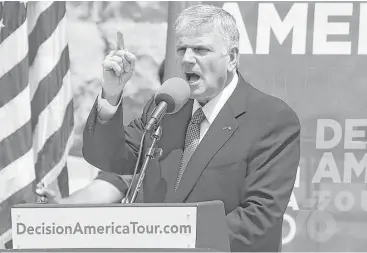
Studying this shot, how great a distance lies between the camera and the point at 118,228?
207 cm

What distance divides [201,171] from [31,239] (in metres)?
0.71

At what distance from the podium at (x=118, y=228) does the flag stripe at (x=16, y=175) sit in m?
2.62

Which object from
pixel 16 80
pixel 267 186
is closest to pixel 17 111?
pixel 16 80

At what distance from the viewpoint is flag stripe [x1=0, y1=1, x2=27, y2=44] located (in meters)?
4.71

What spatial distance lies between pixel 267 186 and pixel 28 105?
8.38 ft

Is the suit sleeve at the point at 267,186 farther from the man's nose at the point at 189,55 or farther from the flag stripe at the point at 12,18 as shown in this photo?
the flag stripe at the point at 12,18

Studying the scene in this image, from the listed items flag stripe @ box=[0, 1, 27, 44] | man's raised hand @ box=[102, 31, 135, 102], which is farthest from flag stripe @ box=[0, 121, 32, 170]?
man's raised hand @ box=[102, 31, 135, 102]

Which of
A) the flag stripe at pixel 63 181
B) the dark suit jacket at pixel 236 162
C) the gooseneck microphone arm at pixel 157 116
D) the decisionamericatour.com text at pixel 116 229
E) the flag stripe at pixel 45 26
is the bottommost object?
the flag stripe at pixel 63 181

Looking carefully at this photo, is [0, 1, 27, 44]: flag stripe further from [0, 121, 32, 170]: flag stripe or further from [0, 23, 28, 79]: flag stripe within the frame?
[0, 121, 32, 170]: flag stripe

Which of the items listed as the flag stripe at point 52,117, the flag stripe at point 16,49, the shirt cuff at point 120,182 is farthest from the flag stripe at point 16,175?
the shirt cuff at point 120,182

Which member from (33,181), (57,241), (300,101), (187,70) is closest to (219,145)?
(187,70)

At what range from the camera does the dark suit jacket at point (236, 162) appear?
8.13ft

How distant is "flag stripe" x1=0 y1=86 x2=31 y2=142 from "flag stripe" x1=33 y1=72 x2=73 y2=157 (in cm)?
10

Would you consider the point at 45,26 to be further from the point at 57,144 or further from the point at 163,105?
the point at 163,105
